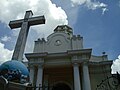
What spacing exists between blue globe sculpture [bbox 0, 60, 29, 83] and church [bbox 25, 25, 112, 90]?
8830 millimetres

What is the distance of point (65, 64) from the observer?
1602 centimetres

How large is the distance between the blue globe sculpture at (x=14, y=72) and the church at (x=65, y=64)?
8830 millimetres

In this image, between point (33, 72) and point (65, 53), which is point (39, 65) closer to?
point (33, 72)

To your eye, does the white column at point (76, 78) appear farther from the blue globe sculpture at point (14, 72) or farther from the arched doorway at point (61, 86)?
the blue globe sculpture at point (14, 72)

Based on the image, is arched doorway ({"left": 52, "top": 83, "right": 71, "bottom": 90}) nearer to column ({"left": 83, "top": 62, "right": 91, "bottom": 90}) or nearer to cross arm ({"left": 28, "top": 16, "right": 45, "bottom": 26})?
column ({"left": 83, "top": 62, "right": 91, "bottom": 90})

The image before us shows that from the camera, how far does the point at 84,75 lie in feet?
48.9

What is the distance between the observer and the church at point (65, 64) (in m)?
15.3

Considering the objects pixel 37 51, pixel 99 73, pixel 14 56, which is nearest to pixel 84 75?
pixel 99 73

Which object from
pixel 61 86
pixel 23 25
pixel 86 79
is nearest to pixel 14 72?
pixel 23 25

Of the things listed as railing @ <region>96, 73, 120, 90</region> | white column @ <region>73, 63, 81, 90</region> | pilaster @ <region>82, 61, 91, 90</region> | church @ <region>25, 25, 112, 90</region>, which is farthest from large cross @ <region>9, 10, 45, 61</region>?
pilaster @ <region>82, 61, 91, 90</region>

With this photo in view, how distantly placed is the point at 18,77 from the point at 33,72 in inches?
405

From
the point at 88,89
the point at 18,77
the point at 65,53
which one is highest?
the point at 65,53

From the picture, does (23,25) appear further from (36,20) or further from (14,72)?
(14,72)

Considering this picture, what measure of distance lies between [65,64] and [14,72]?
1037 centimetres
